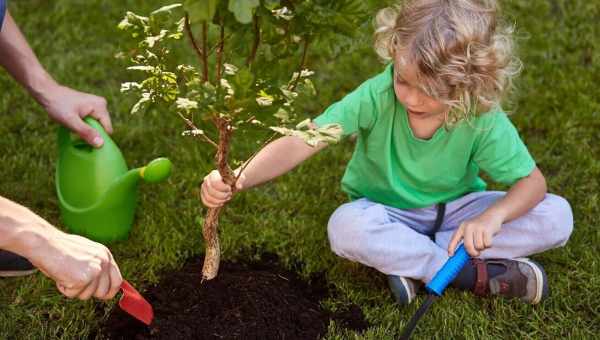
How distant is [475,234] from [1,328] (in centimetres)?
118

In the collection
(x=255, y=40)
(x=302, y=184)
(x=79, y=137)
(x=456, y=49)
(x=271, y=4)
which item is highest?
(x=271, y=4)

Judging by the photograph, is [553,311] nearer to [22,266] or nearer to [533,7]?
[22,266]

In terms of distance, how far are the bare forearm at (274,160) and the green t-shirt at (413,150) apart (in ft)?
0.28

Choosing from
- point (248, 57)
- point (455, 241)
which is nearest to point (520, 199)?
point (455, 241)

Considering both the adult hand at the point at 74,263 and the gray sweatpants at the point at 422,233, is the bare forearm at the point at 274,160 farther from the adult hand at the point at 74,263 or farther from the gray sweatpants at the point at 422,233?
the adult hand at the point at 74,263

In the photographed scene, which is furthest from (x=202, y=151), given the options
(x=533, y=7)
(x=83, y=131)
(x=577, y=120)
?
(x=533, y=7)

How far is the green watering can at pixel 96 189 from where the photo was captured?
84.8 inches

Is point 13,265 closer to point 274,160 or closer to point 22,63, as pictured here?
point 22,63

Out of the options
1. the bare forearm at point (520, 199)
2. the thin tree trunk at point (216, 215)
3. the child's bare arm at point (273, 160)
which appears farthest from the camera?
the bare forearm at point (520, 199)

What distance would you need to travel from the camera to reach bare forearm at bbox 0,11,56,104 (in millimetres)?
2223

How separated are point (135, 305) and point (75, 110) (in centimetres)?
70

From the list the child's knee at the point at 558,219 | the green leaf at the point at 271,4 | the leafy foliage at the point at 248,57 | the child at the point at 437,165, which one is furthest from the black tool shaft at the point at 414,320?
the green leaf at the point at 271,4

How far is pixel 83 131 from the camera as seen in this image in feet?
7.06

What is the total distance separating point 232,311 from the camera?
1.87 meters
